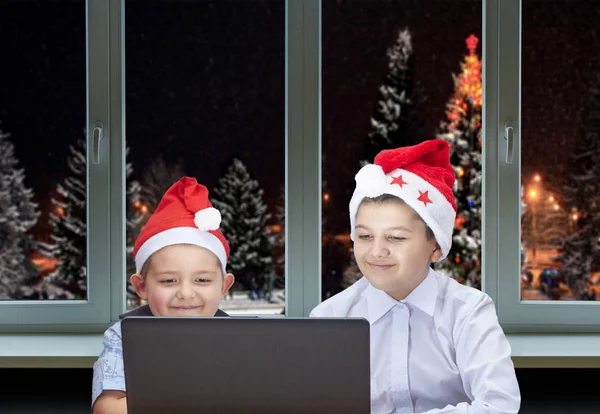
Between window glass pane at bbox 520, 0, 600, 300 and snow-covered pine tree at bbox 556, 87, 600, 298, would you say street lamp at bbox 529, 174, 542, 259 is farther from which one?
snow-covered pine tree at bbox 556, 87, 600, 298

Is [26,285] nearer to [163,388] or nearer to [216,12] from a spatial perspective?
[216,12]

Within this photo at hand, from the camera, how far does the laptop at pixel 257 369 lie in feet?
3.32

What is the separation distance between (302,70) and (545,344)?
133 centimetres

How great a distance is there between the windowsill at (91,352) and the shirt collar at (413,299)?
2.68ft

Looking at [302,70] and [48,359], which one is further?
[302,70]

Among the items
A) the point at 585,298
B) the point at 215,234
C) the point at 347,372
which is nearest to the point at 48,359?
the point at 215,234

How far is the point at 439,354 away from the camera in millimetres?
1447

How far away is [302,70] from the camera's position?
2564 mm

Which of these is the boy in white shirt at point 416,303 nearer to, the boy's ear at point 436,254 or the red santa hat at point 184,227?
the boy's ear at point 436,254

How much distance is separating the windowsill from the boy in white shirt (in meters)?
0.83

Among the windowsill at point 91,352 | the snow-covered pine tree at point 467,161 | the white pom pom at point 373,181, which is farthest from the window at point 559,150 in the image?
the white pom pom at point 373,181

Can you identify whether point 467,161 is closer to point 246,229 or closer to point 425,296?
point 246,229

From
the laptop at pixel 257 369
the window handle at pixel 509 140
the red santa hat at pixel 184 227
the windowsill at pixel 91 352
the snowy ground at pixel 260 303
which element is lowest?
the windowsill at pixel 91 352

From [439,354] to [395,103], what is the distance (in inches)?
56.0
